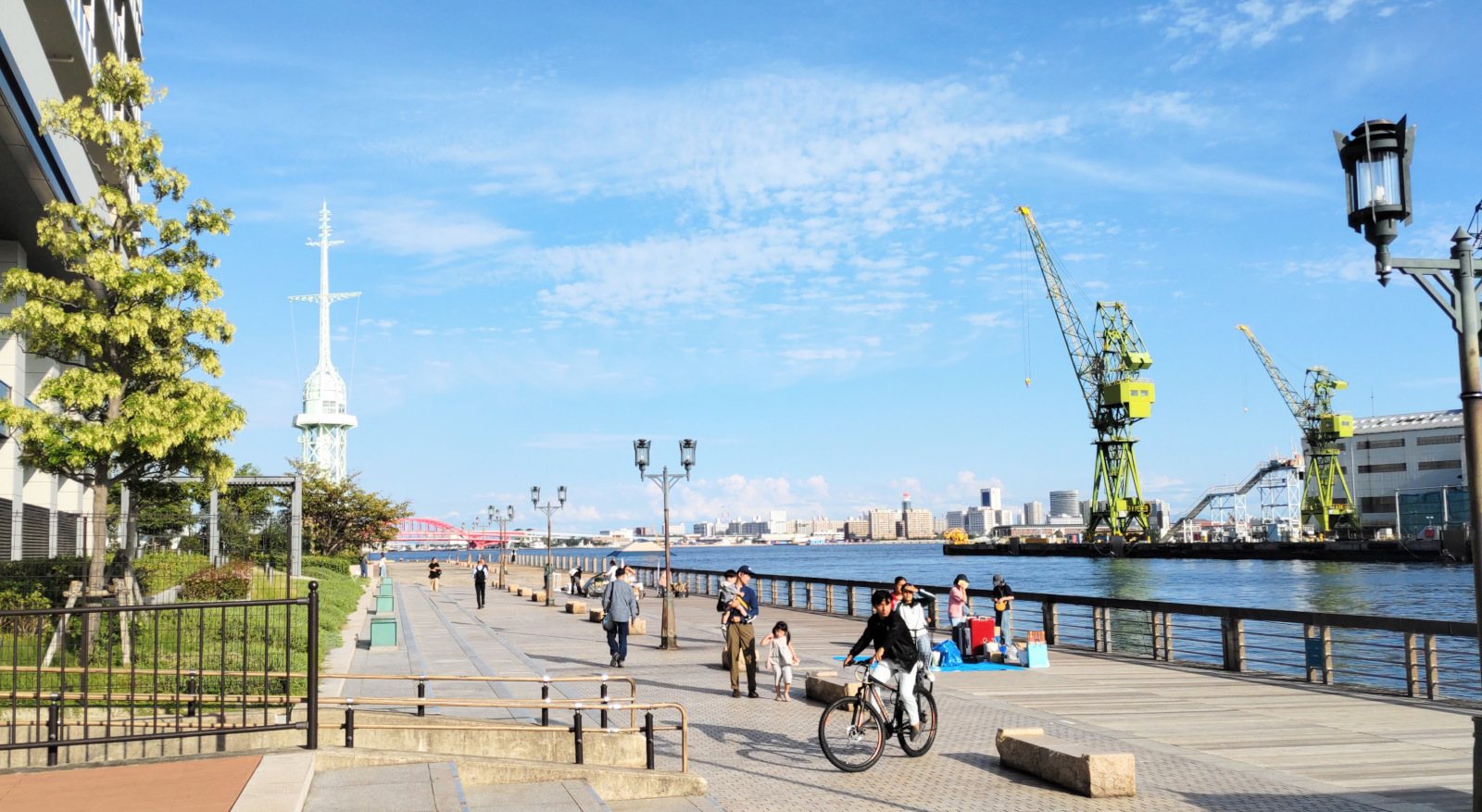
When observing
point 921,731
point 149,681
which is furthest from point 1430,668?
point 149,681

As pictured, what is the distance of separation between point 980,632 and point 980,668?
2.54 ft

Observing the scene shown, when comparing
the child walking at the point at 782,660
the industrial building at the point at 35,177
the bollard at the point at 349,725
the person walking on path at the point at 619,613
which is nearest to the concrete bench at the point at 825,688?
the child walking at the point at 782,660

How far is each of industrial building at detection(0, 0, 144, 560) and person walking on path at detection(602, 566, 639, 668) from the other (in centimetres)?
821

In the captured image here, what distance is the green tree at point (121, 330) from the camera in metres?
16.4

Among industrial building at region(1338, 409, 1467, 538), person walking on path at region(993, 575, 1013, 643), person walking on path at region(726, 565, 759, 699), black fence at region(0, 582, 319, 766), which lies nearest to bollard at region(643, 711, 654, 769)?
black fence at region(0, 582, 319, 766)

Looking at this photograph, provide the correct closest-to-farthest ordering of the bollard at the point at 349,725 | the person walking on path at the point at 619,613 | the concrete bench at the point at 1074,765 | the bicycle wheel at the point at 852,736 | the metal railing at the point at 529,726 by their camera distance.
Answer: the concrete bench at the point at 1074,765 < the bollard at the point at 349,725 < the metal railing at the point at 529,726 < the bicycle wheel at the point at 852,736 < the person walking on path at the point at 619,613

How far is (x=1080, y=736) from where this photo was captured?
1223cm

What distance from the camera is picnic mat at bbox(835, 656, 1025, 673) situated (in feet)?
61.2

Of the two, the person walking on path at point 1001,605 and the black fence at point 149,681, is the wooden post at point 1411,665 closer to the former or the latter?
the person walking on path at point 1001,605

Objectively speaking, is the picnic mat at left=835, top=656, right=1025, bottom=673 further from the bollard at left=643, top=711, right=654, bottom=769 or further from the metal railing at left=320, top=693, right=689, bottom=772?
the bollard at left=643, top=711, right=654, bottom=769

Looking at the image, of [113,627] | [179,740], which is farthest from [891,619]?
[113,627]

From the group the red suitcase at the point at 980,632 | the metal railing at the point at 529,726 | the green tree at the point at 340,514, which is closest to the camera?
the metal railing at the point at 529,726

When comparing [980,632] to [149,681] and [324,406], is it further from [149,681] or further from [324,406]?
[324,406]

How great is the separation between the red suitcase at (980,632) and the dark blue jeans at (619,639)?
6.07m
